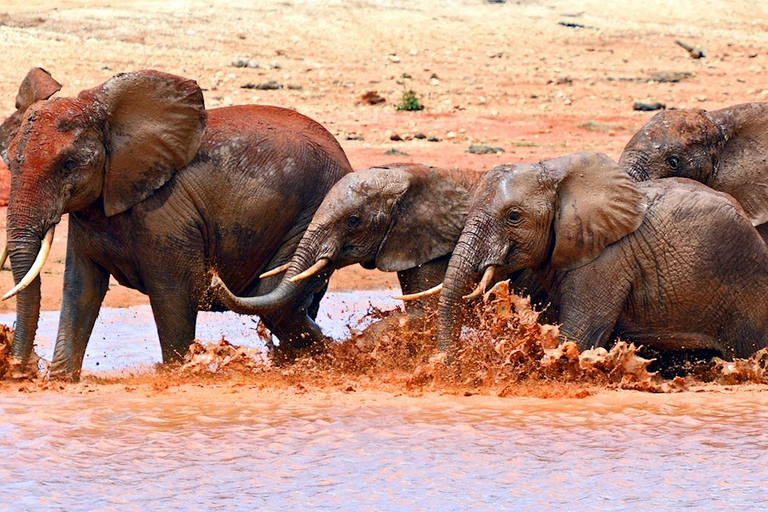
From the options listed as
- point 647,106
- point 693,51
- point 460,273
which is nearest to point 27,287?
point 460,273

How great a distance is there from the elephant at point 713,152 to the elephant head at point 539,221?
1.10 meters

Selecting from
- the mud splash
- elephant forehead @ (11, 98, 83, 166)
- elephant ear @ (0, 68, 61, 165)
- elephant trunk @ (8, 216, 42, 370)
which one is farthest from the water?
elephant ear @ (0, 68, 61, 165)

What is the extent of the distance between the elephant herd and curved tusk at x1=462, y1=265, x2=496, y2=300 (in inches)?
0.7

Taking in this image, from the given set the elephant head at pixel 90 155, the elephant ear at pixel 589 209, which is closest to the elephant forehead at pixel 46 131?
the elephant head at pixel 90 155

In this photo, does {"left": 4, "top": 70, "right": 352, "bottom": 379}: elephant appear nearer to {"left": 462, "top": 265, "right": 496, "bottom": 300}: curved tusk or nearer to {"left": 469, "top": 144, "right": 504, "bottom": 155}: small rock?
{"left": 462, "top": 265, "right": 496, "bottom": 300}: curved tusk

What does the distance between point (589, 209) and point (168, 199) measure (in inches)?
89.1

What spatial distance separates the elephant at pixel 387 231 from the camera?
8031 mm

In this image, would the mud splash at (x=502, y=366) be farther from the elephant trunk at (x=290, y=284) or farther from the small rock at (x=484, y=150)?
the small rock at (x=484, y=150)

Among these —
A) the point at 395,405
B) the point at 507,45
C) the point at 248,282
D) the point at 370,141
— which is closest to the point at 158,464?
the point at 395,405

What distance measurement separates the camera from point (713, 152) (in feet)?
29.7

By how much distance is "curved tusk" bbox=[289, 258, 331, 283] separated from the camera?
26.1ft

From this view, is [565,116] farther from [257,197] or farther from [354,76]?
[257,197]

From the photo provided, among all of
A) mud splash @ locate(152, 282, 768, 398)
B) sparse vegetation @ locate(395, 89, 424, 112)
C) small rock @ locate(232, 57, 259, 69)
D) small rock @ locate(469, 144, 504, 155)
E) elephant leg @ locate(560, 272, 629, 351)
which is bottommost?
small rock @ locate(469, 144, 504, 155)

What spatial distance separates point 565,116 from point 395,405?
11.6 m
